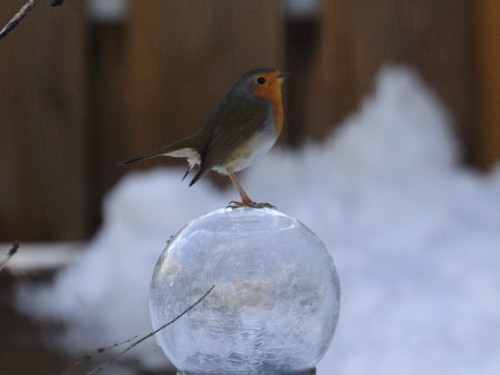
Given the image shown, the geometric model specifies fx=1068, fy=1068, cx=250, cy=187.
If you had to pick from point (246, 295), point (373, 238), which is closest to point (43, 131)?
point (373, 238)

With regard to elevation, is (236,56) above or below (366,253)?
above

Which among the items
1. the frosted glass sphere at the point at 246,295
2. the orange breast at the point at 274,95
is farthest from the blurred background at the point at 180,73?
the frosted glass sphere at the point at 246,295

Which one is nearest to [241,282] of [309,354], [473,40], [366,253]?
[309,354]

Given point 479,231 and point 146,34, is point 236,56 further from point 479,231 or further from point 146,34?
point 479,231

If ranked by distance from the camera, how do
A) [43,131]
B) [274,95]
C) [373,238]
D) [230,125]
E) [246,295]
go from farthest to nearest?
[43,131] → [373,238] → [274,95] → [230,125] → [246,295]

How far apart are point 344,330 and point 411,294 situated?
0.20 m

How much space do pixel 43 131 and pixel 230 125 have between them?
156cm

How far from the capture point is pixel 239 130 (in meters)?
1.73

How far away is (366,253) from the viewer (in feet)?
9.58

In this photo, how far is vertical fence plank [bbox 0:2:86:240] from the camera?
314 centimetres

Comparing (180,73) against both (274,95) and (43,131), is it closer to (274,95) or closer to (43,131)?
(43,131)

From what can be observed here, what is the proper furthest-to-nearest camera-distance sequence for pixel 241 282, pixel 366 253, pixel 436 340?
pixel 366 253
pixel 436 340
pixel 241 282

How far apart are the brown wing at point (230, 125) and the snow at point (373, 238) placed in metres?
0.98

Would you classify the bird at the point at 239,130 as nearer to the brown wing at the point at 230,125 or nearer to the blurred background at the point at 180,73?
the brown wing at the point at 230,125
